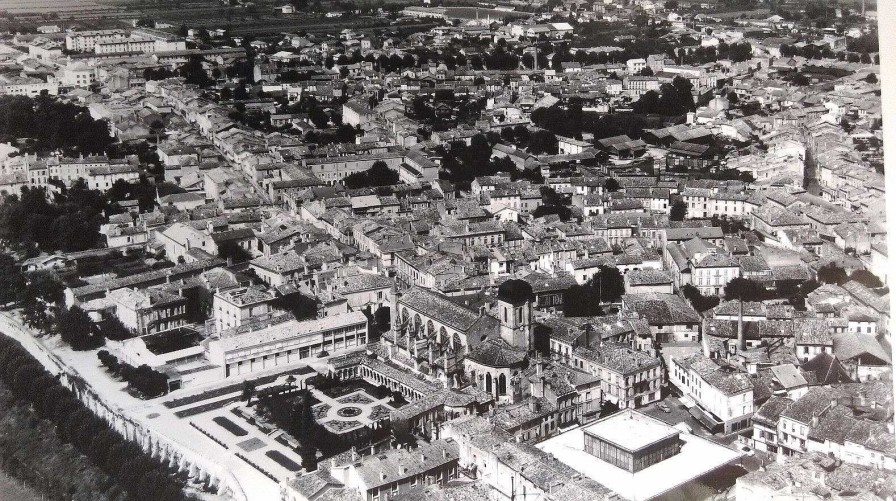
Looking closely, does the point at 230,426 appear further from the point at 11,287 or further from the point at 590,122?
the point at 590,122

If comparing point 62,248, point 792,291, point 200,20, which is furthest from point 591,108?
point 62,248

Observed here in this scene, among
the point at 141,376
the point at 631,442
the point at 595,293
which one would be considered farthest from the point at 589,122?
the point at 631,442

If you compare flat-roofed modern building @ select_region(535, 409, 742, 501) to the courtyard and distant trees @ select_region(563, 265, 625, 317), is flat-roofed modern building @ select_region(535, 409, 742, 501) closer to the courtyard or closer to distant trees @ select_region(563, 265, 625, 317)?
the courtyard

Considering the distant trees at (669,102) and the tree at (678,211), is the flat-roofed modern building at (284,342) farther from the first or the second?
the distant trees at (669,102)

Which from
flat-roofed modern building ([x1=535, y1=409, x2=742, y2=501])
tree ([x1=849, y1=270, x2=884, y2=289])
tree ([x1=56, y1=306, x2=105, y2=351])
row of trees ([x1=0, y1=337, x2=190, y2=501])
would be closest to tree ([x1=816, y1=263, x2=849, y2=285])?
tree ([x1=849, y1=270, x2=884, y2=289])

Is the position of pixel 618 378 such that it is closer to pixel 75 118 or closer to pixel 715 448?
pixel 715 448

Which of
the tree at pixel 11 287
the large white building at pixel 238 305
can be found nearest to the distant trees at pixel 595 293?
the large white building at pixel 238 305
